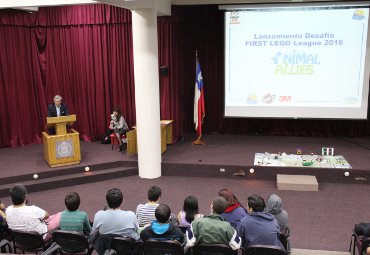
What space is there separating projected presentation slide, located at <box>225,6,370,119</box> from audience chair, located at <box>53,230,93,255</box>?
5.37 meters

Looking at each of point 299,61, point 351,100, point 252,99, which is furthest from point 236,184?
point 351,100

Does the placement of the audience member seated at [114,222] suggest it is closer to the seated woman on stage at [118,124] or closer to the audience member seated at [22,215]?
the audience member seated at [22,215]

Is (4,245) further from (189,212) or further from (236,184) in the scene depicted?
(236,184)

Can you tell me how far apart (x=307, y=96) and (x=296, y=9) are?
168 centimetres

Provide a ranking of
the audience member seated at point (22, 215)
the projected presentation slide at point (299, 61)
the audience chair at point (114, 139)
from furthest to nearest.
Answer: the audience chair at point (114, 139) < the projected presentation slide at point (299, 61) < the audience member seated at point (22, 215)

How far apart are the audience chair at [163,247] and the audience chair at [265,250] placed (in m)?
0.60

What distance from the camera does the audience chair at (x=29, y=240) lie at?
13.2 feet

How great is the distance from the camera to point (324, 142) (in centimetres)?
870

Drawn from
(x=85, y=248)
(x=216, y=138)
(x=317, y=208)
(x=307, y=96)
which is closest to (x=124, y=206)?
(x=85, y=248)

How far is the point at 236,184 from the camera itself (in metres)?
7.16

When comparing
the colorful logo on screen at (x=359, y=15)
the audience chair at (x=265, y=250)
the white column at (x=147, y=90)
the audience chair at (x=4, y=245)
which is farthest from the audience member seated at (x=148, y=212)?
the colorful logo on screen at (x=359, y=15)

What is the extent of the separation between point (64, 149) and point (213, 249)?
4429 millimetres

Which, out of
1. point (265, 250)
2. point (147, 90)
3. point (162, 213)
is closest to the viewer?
point (265, 250)

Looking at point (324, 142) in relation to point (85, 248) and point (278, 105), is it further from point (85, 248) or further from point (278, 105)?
point (85, 248)
